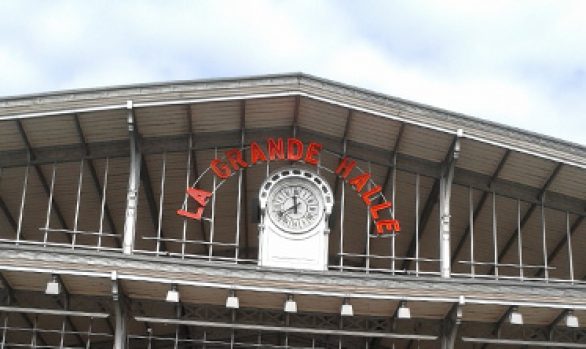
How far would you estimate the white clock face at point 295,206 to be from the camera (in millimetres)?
30250

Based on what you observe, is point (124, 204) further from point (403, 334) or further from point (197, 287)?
point (403, 334)

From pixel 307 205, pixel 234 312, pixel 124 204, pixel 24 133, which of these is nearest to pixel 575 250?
pixel 307 205

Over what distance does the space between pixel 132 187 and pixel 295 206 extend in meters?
4.65

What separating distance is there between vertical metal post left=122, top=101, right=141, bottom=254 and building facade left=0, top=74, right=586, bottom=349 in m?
0.06

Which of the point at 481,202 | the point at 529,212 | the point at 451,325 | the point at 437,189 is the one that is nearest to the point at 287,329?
the point at 451,325

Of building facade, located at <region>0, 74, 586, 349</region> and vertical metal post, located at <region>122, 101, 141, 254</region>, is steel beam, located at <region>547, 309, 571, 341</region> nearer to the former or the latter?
building facade, located at <region>0, 74, 586, 349</region>

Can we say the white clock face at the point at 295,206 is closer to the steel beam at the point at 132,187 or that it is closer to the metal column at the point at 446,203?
the metal column at the point at 446,203

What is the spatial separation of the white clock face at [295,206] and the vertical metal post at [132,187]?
3.84 metres

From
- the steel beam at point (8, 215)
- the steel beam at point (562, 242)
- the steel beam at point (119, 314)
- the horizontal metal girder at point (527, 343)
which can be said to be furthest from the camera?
the steel beam at point (562, 242)

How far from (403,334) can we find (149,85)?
9.93m

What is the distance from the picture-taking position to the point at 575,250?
3581cm

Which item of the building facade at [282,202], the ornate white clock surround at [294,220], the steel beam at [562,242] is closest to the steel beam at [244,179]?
the building facade at [282,202]

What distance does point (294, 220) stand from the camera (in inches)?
1195

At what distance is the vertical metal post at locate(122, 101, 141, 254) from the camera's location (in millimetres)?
29359
